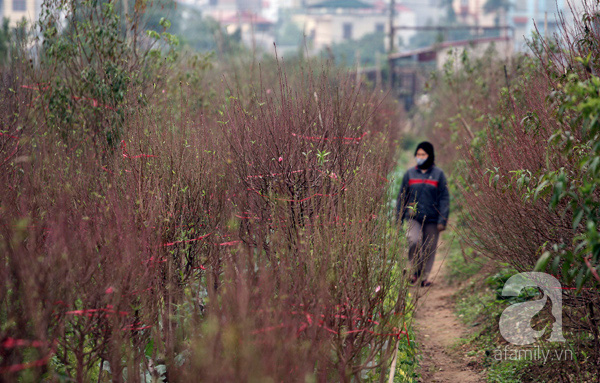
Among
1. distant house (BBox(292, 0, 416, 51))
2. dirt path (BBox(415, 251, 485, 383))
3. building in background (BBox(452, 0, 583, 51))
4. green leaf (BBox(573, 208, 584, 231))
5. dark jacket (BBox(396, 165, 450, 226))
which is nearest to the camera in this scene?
green leaf (BBox(573, 208, 584, 231))

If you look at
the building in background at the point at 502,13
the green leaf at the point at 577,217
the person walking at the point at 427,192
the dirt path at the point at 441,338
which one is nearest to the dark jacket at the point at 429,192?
the person walking at the point at 427,192

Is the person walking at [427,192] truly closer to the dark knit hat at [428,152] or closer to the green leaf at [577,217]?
the dark knit hat at [428,152]

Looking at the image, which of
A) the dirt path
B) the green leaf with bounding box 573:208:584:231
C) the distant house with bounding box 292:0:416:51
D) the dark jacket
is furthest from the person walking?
the distant house with bounding box 292:0:416:51

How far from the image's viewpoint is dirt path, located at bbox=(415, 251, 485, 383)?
573 cm

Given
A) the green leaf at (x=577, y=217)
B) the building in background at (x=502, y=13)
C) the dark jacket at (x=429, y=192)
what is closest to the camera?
the green leaf at (x=577, y=217)

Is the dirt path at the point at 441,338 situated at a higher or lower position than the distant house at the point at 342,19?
lower

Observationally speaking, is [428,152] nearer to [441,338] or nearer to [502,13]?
[441,338]

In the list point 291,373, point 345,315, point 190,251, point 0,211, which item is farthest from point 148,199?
point 291,373

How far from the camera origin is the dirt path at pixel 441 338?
18.8 feet

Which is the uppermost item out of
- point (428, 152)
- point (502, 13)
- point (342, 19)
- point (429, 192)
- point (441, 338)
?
point (342, 19)

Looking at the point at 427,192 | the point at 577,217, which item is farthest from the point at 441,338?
the point at 577,217

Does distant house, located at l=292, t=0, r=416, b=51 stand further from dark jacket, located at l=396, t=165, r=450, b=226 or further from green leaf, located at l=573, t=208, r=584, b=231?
green leaf, located at l=573, t=208, r=584, b=231

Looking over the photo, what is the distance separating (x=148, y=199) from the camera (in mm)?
4742

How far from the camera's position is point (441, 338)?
6.85 meters
